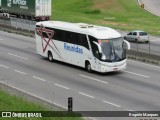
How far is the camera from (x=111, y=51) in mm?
28828

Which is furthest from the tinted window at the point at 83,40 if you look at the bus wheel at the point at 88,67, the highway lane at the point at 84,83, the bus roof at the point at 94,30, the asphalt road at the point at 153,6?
the asphalt road at the point at 153,6

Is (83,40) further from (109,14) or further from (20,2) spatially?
(109,14)

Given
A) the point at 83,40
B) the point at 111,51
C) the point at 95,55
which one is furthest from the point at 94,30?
the point at 111,51

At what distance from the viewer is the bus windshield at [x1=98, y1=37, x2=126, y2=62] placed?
1130 inches

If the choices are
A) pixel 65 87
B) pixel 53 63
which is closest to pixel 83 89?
pixel 65 87

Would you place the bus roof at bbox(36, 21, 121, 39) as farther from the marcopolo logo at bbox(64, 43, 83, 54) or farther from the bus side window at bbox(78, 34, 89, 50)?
the marcopolo logo at bbox(64, 43, 83, 54)

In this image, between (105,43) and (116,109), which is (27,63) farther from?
(116,109)

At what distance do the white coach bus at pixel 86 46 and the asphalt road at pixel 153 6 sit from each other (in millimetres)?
43516

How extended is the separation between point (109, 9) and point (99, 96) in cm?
5774

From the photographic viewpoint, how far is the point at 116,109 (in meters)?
20.9

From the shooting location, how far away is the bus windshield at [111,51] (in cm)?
2870

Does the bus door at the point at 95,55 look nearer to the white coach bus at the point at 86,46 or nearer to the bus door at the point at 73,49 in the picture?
the white coach bus at the point at 86,46

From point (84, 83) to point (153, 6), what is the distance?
192ft

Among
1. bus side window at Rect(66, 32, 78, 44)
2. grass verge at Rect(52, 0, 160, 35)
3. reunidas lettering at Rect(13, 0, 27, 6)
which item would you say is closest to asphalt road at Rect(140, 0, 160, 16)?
grass verge at Rect(52, 0, 160, 35)
